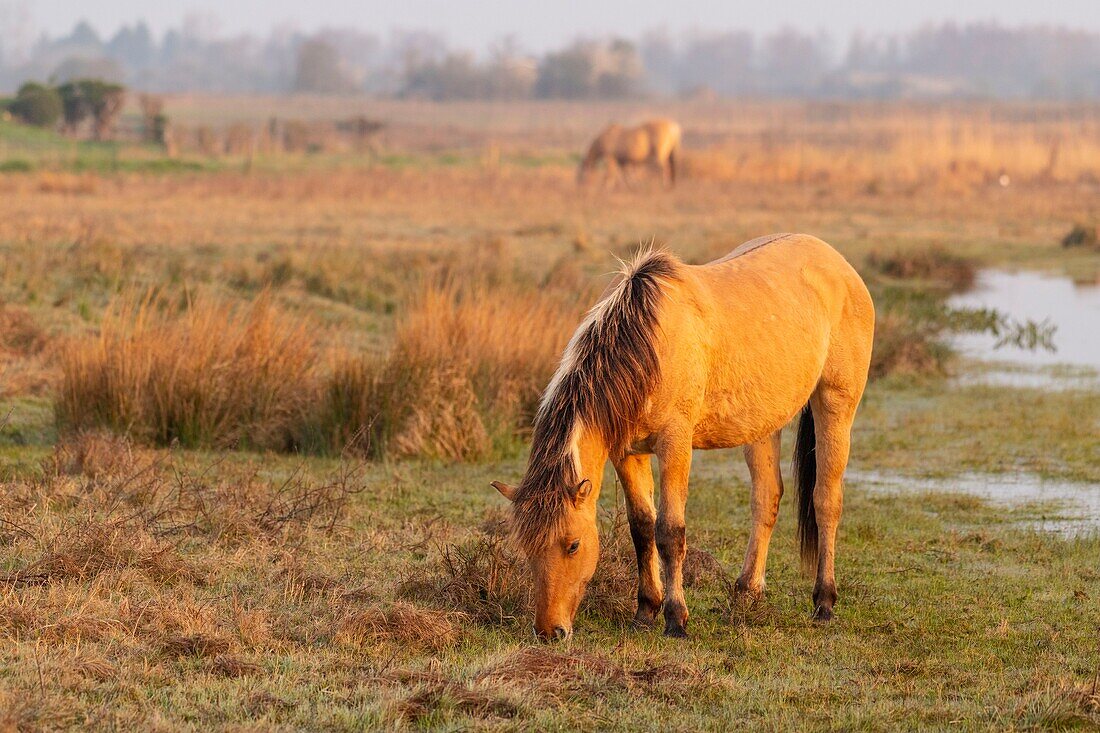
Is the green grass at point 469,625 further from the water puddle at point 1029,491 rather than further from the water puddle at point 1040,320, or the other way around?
the water puddle at point 1040,320

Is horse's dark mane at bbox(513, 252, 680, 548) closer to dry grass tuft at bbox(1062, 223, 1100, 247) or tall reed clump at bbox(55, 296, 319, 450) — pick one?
tall reed clump at bbox(55, 296, 319, 450)

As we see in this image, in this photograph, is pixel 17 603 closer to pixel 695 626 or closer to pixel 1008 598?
pixel 695 626

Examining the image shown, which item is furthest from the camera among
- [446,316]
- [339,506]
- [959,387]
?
[959,387]

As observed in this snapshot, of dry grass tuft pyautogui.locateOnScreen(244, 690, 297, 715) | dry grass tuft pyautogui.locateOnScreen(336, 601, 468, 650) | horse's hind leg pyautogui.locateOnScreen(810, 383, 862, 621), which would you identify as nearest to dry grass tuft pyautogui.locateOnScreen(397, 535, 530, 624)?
dry grass tuft pyautogui.locateOnScreen(336, 601, 468, 650)

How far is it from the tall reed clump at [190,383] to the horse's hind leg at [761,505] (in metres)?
3.86

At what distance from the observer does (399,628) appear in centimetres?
528

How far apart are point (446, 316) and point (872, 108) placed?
2964 inches

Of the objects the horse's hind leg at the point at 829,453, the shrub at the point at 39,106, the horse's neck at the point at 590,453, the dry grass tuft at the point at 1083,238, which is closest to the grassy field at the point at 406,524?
the horse's hind leg at the point at 829,453

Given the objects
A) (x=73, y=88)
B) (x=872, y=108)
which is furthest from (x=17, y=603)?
(x=872, y=108)

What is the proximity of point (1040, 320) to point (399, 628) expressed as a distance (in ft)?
40.9

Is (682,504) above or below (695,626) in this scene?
above

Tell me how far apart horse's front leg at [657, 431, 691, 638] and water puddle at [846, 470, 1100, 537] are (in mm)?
2998

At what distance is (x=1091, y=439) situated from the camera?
9.90 m

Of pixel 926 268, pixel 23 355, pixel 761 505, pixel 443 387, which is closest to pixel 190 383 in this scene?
pixel 443 387
